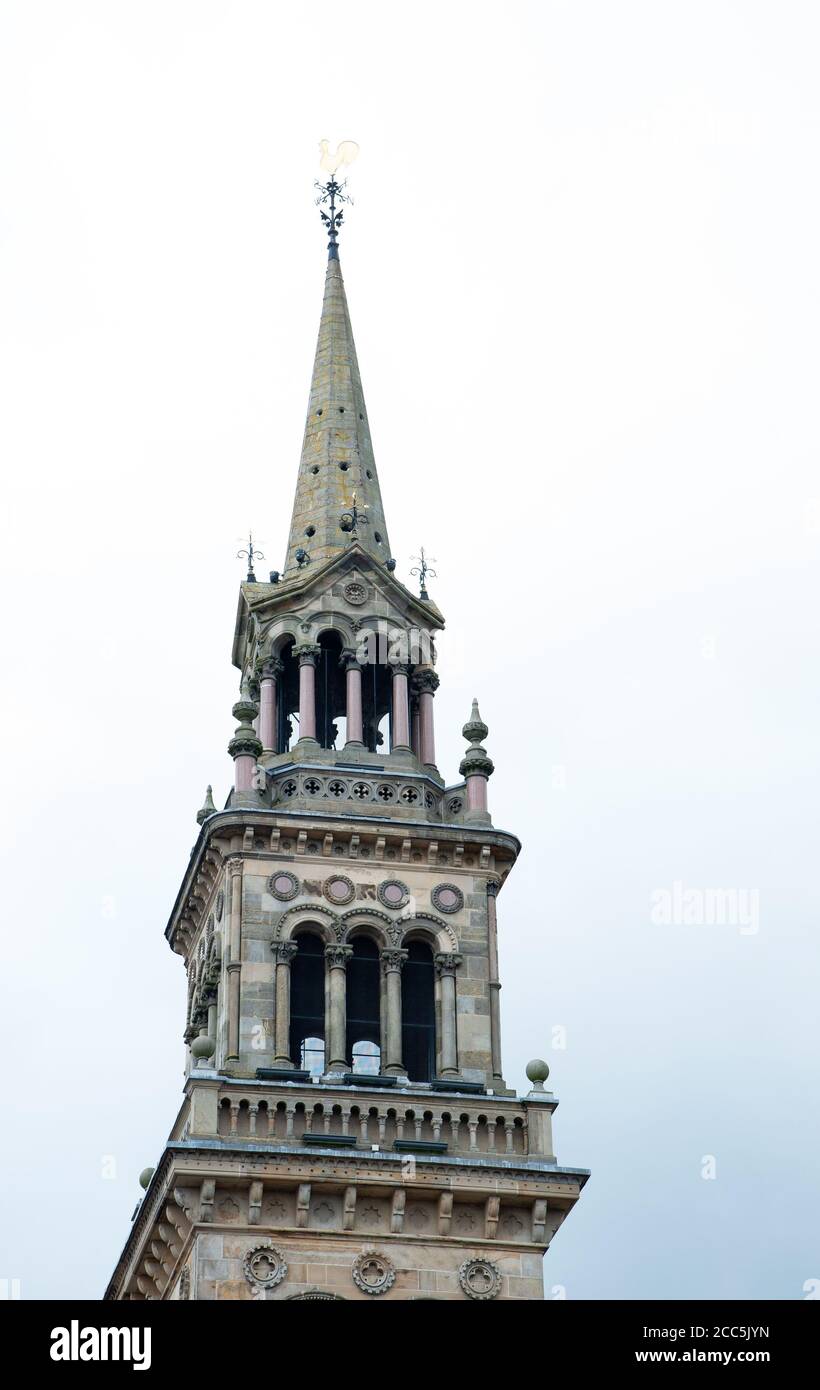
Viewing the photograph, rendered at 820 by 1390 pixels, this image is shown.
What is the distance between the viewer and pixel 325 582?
71.1m

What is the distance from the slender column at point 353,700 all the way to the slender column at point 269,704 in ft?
5.85

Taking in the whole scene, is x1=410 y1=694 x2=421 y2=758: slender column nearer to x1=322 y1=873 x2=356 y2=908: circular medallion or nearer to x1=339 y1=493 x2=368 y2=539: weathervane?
x1=339 y1=493 x2=368 y2=539: weathervane

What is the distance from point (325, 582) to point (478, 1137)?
51.6 ft

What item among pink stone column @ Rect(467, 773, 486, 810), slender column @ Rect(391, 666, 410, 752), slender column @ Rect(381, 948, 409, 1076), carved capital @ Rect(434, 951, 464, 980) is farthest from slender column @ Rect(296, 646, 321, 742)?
carved capital @ Rect(434, 951, 464, 980)

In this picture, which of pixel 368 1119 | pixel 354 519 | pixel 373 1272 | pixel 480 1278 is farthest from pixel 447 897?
pixel 354 519

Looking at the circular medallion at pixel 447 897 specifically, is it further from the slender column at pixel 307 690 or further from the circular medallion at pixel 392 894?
the slender column at pixel 307 690

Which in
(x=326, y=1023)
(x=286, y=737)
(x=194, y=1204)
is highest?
(x=286, y=737)

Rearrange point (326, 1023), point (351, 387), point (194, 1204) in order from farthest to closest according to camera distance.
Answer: point (351, 387), point (326, 1023), point (194, 1204)

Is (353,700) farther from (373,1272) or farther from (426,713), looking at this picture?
(373,1272)

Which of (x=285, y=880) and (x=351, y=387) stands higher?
(x=351, y=387)

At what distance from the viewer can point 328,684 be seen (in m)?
71.5

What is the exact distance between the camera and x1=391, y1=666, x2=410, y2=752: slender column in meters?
69.2
